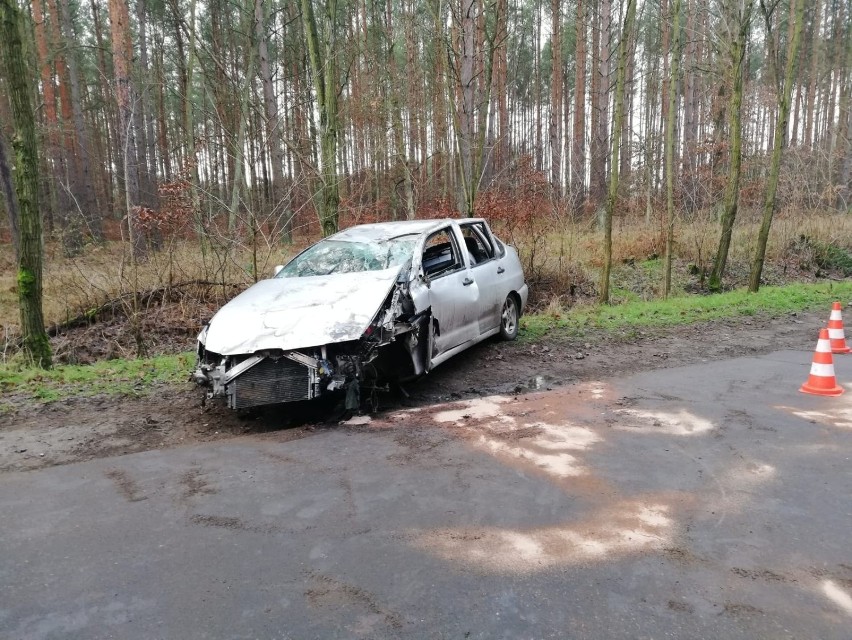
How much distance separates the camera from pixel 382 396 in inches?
242

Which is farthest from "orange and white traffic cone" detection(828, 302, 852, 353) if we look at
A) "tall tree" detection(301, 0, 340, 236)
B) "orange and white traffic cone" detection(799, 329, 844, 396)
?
"tall tree" detection(301, 0, 340, 236)

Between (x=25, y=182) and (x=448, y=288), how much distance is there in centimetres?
565

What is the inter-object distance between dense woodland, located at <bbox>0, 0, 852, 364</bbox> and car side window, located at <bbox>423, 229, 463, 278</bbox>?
3745mm

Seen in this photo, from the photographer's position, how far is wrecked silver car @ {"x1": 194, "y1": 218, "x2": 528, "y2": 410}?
4957 mm

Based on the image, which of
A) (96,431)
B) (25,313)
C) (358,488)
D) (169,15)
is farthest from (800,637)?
(169,15)

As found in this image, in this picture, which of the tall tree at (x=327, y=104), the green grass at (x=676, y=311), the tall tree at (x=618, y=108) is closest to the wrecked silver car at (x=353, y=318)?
the green grass at (x=676, y=311)

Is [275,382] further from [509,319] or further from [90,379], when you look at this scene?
[509,319]

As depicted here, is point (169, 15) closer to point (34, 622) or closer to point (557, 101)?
point (557, 101)

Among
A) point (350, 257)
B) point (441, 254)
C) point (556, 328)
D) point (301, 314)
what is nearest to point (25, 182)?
point (350, 257)

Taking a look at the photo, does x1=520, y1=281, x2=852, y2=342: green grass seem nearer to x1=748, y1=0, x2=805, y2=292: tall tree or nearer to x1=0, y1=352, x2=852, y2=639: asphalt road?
x1=748, y1=0, x2=805, y2=292: tall tree

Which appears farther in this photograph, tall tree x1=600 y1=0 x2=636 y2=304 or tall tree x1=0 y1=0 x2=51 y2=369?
tall tree x1=600 y1=0 x2=636 y2=304

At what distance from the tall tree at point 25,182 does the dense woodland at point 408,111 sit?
168 mm

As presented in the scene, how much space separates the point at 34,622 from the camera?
8.43ft

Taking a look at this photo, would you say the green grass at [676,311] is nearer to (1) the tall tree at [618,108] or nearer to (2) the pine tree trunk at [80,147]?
(1) the tall tree at [618,108]
